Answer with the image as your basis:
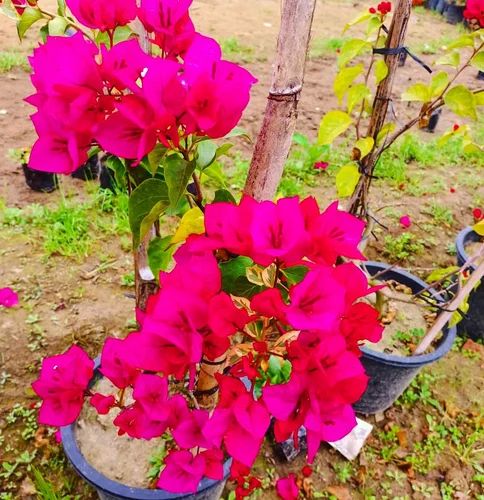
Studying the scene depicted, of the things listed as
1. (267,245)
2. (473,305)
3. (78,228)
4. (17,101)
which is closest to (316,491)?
(473,305)

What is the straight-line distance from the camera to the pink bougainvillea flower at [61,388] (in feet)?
2.85

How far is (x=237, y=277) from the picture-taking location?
2.82ft

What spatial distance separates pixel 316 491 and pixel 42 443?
93cm

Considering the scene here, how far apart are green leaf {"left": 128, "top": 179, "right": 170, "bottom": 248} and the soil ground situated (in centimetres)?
64

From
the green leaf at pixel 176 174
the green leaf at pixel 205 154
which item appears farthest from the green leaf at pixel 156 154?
the green leaf at pixel 205 154

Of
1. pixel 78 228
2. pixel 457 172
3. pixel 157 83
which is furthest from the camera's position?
pixel 457 172

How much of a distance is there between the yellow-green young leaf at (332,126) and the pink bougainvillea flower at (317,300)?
0.91 meters

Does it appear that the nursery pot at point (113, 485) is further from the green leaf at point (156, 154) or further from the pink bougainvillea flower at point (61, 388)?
the green leaf at point (156, 154)

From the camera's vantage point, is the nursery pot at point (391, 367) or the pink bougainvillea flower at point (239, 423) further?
the nursery pot at point (391, 367)

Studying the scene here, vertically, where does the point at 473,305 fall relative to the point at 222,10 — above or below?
below

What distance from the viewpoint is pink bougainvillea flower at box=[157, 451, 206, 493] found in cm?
90

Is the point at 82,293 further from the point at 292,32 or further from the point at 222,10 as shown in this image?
the point at 222,10

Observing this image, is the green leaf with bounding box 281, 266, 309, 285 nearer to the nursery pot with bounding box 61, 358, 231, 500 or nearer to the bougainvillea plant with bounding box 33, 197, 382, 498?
the bougainvillea plant with bounding box 33, 197, 382, 498

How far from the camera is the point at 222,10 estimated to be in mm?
6988
